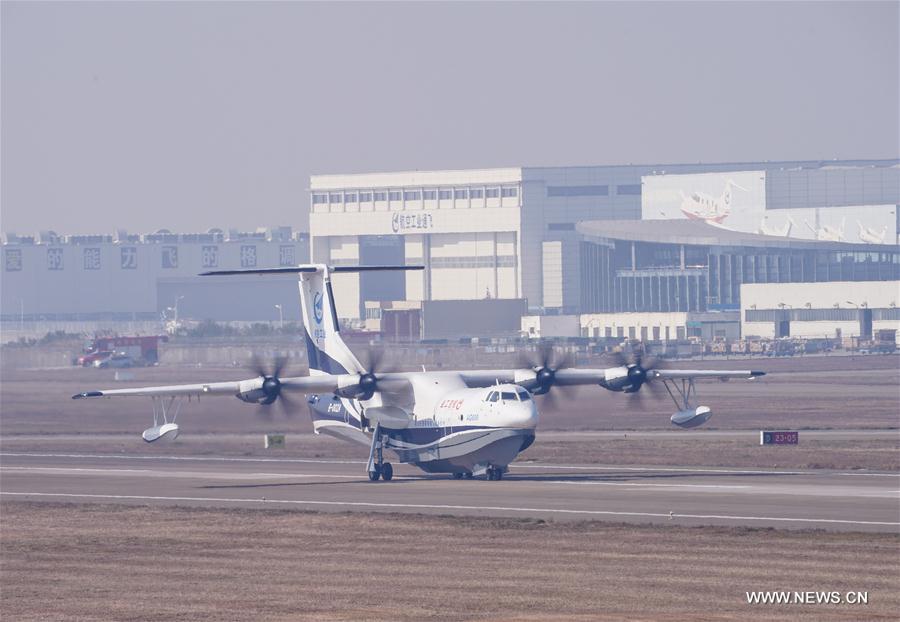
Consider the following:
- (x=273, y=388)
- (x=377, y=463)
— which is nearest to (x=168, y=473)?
(x=377, y=463)

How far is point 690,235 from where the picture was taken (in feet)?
615

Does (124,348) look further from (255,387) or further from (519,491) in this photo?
(519,491)

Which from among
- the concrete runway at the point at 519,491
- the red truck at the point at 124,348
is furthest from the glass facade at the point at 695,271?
the concrete runway at the point at 519,491

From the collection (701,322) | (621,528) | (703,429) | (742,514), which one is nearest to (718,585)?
(621,528)

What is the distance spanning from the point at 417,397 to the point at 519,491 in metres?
6.48

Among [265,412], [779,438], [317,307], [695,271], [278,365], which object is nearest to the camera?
[278,365]

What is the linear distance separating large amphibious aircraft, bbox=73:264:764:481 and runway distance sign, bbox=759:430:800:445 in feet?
31.0

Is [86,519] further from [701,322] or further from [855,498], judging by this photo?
[701,322]

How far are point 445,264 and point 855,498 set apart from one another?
153654 mm

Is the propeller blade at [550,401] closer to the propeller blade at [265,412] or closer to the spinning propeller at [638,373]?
the spinning propeller at [638,373]

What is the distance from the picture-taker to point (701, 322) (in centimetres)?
17188

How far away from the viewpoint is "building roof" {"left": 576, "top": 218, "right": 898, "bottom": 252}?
180 m

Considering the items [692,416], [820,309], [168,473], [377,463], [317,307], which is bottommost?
[168,473]

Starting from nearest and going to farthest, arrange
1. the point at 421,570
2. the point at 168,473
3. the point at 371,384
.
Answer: the point at 421,570, the point at 371,384, the point at 168,473
